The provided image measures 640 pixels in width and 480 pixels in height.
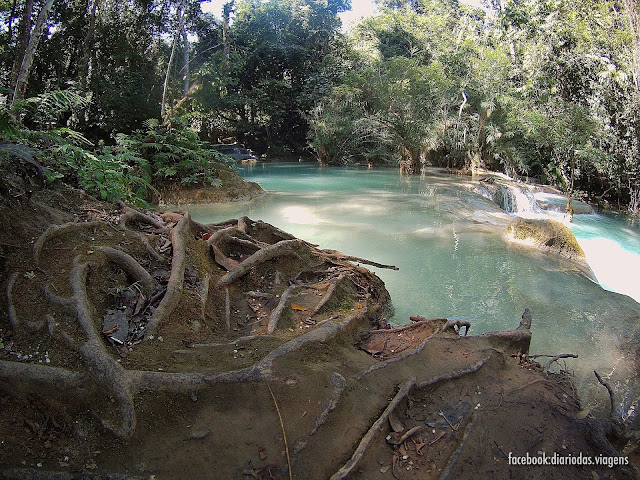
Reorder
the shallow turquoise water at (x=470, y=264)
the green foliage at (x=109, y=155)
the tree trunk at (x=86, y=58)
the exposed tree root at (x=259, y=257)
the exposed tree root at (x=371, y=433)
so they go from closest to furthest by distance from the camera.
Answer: the exposed tree root at (x=371, y=433), the exposed tree root at (x=259, y=257), the shallow turquoise water at (x=470, y=264), the green foliage at (x=109, y=155), the tree trunk at (x=86, y=58)

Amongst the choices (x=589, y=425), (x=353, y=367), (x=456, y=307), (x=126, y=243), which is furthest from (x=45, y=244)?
(x=456, y=307)

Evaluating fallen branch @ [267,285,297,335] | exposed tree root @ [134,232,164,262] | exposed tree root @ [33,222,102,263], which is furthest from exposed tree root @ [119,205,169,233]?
fallen branch @ [267,285,297,335]

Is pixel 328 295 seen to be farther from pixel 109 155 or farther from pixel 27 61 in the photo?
pixel 27 61

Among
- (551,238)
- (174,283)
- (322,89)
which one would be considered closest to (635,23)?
(551,238)

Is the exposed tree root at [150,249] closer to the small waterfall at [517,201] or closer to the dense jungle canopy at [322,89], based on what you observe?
the dense jungle canopy at [322,89]

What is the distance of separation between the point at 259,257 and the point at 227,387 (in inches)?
86.5

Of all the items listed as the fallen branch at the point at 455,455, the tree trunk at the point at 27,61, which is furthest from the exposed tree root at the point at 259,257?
the tree trunk at the point at 27,61

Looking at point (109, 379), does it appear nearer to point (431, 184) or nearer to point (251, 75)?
point (431, 184)

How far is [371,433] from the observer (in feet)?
7.54

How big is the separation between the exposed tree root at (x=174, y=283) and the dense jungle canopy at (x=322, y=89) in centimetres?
136

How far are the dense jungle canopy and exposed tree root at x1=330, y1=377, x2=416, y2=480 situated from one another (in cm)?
326

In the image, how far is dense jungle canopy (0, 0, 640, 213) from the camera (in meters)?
11.9

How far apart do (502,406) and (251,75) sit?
32025 millimetres

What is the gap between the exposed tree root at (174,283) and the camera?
10.1 feet
